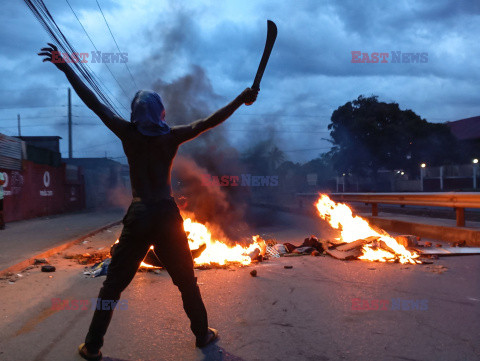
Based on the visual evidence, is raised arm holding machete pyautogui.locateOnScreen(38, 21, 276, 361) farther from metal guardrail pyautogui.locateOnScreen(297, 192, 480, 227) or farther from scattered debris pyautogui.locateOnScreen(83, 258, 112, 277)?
metal guardrail pyautogui.locateOnScreen(297, 192, 480, 227)

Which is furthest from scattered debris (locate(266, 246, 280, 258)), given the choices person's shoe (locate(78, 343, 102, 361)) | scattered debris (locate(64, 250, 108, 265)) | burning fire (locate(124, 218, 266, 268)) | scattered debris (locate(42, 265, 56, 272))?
person's shoe (locate(78, 343, 102, 361))

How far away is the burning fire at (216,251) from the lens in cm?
698

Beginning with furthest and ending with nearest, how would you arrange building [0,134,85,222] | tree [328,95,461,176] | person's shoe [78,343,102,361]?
1. tree [328,95,461,176]
2. building [0,134,85,222]
3. person's shoe [78,343,102,361]

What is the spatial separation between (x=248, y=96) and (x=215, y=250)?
4902 millimetres

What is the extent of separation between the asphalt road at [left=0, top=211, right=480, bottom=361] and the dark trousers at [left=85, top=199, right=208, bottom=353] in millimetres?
345

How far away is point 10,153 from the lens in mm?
18359

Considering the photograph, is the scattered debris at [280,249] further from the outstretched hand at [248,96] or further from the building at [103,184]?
the building at [103,184]

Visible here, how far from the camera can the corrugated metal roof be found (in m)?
17.5

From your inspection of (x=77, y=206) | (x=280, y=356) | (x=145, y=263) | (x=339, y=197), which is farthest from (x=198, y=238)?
(x=77, y=206)

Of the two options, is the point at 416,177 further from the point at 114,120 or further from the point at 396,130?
the point at 114,120

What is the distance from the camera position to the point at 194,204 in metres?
12.5

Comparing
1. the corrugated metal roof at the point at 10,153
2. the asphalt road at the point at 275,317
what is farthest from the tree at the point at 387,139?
the asphalt road at the point at 275,317

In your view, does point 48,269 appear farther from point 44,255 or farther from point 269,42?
point 269,42

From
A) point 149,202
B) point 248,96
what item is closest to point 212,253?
point 149,202
